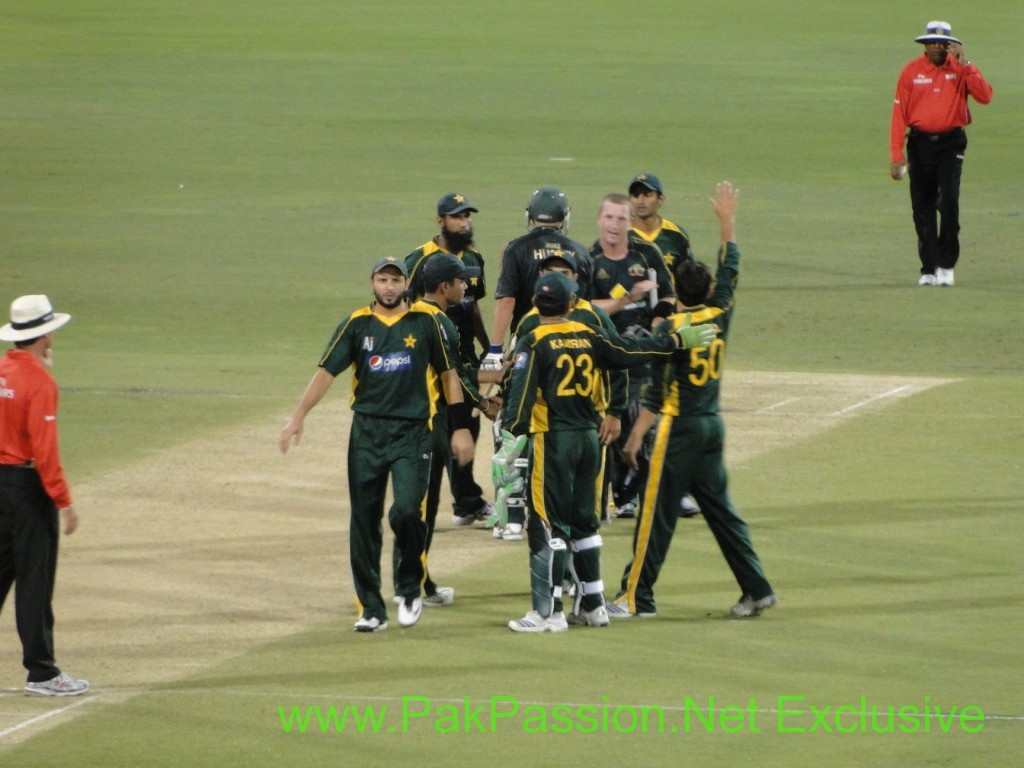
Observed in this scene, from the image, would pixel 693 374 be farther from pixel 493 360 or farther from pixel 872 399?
pixel 872 399

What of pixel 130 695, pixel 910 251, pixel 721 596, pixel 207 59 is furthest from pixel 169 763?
pixel 207 59

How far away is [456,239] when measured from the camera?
13.0 metres

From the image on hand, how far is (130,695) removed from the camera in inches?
384

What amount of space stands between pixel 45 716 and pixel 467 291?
4.58m

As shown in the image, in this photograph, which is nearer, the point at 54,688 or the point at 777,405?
the point at 54,688

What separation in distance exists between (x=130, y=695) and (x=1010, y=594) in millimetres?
4908

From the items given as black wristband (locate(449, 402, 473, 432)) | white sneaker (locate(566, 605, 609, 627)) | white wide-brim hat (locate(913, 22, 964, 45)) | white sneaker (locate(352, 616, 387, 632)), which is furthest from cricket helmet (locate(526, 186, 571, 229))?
white wide-brim hat (locate(913, 22, 964, 45))

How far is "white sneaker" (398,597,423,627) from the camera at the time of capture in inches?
431

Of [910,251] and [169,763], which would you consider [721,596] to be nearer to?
[169,763]

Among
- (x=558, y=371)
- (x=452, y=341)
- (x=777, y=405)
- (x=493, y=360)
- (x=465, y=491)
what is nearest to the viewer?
(x=558, y=371)

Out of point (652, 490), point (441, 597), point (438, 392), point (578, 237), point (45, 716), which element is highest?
point (438, 392)

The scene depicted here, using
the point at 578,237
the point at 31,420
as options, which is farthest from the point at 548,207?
the point at 578,237

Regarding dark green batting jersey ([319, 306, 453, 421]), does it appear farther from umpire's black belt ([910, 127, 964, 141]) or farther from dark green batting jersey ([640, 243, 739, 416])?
umpire's black belt ([910, 127, 964, 141])

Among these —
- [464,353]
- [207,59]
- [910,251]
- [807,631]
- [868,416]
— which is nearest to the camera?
[807,631]
